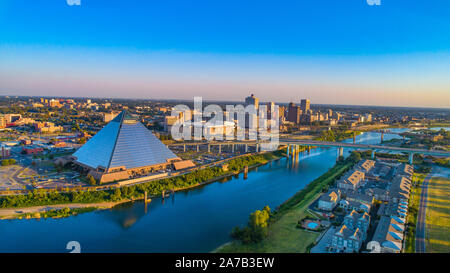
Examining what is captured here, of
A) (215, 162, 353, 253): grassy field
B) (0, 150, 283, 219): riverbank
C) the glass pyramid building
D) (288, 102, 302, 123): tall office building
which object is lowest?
(215, 162, 353, 253): grassy field

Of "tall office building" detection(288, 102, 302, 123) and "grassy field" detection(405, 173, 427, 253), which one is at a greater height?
"tall office building" detection(288, 102, 302, 123)

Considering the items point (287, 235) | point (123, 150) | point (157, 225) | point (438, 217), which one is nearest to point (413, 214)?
point (438, 217)

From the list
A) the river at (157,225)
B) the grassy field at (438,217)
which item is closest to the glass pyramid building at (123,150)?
the river at (157,225)

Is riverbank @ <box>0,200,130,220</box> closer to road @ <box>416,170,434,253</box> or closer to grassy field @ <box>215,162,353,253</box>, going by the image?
grassy field @ <box>215,162,353,253</box>

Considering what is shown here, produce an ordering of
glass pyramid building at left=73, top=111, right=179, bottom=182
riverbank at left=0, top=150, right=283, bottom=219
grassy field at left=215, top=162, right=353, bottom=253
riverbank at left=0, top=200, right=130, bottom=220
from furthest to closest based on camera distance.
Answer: glass pyramid building at left=73, top=111, right=179, bottom=182 < riverbank at left=0, top=150, right=283, bottom=219 < riverbank at left=0, top=200, right=130, bottom=220 < grassy field at left=215, top=162, right=353, bottom=253

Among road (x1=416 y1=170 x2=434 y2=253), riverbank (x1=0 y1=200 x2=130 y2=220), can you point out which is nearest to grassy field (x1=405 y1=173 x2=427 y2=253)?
road (x1=416 y1=170 x2=434 y2=253)
